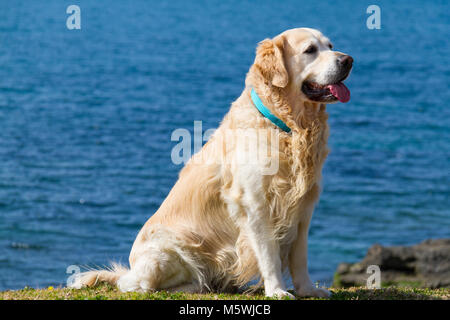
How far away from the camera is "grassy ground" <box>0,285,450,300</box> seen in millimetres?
5496

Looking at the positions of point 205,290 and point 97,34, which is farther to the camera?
point 97,34

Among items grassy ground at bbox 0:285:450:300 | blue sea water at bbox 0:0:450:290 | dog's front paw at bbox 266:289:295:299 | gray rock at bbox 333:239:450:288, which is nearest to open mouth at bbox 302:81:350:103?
dog's front paw at bbox 266:289:295:299

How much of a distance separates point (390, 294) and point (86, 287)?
2831 millimetres

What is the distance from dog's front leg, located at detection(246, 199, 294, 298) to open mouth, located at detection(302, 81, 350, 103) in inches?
42.0

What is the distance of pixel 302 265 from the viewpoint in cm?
580

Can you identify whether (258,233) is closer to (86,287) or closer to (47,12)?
(86,287)

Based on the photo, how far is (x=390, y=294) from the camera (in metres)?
6.14

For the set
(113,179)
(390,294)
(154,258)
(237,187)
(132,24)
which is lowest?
(113,179)

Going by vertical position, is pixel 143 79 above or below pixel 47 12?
below

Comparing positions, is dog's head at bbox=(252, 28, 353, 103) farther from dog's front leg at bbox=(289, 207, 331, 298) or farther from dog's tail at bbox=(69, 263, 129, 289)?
dog's tail at bbox=(69, 263, 129, 289)

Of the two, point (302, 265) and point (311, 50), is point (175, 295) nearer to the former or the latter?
point (302, 265)

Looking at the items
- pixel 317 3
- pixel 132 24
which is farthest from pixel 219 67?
pixel 317 3
